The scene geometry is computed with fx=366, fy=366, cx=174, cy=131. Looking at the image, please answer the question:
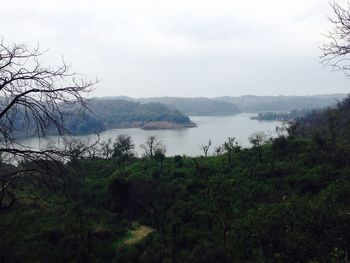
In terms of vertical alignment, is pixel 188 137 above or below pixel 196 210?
below

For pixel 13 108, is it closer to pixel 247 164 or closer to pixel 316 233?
pixel 316 233

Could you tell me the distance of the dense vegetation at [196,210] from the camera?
12930mm

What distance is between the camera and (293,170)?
122 feet

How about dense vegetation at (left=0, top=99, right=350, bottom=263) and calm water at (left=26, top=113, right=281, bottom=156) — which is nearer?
dense vegetation at (left=0, top=99, right=350, bottom=263)

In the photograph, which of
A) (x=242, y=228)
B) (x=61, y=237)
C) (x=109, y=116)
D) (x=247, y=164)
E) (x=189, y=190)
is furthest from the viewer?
(x=109, y=116)

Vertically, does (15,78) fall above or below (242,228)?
above

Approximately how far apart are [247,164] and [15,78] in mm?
38413

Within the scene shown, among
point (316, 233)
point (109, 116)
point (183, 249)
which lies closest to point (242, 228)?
point (316, 233)

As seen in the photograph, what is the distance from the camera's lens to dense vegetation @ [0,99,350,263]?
12930 millimetres

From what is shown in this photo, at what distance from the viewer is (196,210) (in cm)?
3036

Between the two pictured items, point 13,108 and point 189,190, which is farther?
point 189,190

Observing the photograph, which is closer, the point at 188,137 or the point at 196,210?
the point at 196,210

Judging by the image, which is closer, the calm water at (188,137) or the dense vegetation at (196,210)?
the dense vegetation at (196,210)

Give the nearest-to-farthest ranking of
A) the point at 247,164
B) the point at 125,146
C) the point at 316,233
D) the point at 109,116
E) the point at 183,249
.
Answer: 1. the point at 316,233
2. the point at 183,249
3. the point at 247,164
4. the point at 125,146
5. the point at 109,116
